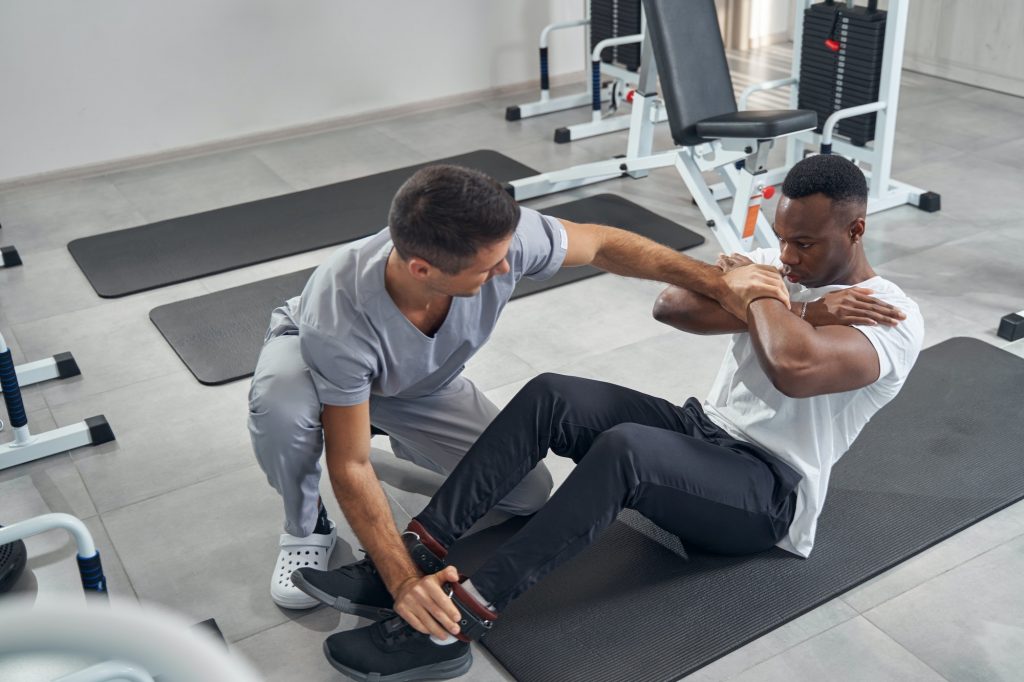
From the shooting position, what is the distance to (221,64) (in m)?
4.84

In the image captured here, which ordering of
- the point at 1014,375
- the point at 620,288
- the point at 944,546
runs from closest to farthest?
the point at 944,546 < the point at 1014,375 < the point at 620,288

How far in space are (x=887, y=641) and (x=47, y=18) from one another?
4.04 metres

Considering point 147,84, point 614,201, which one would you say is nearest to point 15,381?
point 614,201

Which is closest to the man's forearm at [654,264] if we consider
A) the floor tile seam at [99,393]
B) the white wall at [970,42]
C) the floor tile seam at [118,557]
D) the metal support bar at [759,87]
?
the floor tile seam at [118,557]

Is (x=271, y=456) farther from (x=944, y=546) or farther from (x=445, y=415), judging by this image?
(x=944, y=546)

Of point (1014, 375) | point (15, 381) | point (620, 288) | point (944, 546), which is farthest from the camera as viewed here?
point (620, 288)

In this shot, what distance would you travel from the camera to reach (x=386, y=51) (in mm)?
5211

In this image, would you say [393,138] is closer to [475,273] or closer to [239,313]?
[239,313]

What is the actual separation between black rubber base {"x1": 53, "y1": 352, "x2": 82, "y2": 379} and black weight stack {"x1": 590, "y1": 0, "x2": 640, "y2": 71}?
284cm

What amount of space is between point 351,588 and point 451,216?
0.69 m

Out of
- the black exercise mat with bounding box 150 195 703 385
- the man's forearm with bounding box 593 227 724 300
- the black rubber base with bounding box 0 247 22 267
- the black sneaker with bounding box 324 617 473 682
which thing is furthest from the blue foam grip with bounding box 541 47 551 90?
the black sneaker with bounding box 324 617 473 682

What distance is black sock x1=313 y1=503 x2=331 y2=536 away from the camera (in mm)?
2170

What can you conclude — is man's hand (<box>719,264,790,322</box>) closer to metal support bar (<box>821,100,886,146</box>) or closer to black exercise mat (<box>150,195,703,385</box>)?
black exercise mat (<box>150,195,703,385</box>)

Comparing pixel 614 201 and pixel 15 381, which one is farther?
pixel 614 201
